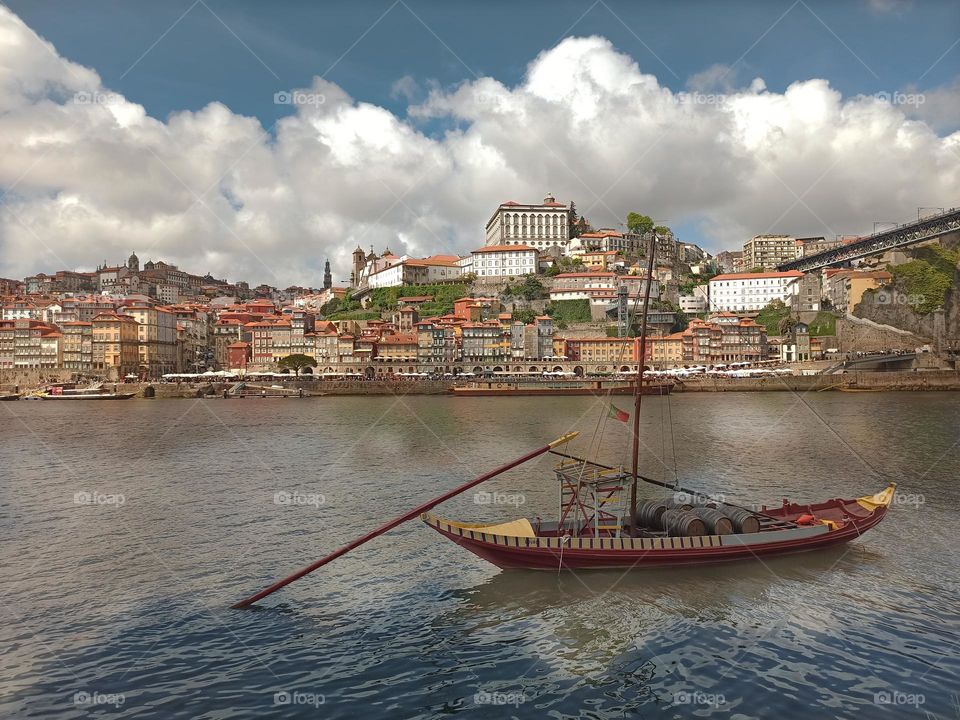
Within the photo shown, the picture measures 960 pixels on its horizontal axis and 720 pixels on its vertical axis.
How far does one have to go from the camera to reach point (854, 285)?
9869 centimetres

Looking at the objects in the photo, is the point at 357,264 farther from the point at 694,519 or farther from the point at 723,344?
the point at 694,519

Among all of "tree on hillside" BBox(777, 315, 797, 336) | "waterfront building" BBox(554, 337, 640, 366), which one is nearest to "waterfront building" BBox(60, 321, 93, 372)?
"waterfront building" BBox(554, 337, 640, 366)

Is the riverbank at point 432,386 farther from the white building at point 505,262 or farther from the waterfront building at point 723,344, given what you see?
the white building at point 505,262

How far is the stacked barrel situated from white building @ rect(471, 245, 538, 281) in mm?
111639

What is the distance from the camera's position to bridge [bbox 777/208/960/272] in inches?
3426

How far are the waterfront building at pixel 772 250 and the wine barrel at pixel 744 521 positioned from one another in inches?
5991

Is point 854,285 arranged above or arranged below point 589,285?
below

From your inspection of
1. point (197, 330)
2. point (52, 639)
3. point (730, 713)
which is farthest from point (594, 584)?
point (197, 330)

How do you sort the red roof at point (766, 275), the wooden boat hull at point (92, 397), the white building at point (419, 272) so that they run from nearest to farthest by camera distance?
the wooden boat hull at point (92, 397) < the red roof at point (766, 275) < the white building at point (419, 272)

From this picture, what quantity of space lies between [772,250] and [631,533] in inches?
6183

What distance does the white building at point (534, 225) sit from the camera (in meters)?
142

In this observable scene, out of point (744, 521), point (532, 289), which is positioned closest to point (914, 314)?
point (532, 289)

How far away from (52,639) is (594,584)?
1021cm

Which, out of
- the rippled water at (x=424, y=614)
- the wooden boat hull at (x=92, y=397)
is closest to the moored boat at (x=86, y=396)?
the wooden boat hull at (x=92, y=397)
